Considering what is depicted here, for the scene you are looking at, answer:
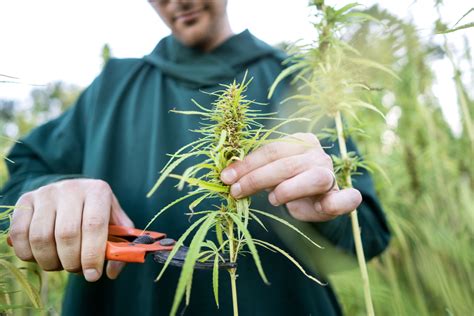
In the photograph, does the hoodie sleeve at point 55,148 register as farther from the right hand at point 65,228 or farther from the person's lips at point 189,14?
the right hand at point 65,228

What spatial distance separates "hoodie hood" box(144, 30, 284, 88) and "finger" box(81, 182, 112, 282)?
58 cm

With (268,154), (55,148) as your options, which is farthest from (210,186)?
(55,148)

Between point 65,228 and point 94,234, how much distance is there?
0.04 m

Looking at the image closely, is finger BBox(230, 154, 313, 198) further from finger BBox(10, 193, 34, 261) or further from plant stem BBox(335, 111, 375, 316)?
finger BBox(10, 193, 34, 261)

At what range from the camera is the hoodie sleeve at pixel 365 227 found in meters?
0.86

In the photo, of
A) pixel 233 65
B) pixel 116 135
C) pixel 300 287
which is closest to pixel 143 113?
pixel 116 135

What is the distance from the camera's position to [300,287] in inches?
35.5

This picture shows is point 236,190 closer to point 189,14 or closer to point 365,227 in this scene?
point 365,227

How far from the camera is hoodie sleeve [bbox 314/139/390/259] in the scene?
86 cm

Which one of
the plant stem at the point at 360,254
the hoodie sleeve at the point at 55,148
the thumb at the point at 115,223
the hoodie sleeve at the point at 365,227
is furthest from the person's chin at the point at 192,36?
the plant stem at the point at 360,254

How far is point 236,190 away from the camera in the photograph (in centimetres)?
38

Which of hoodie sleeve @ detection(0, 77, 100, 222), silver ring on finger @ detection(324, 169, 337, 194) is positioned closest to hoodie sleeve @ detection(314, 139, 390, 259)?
silver ring on finger @ detection(324, 169, 337, 194)

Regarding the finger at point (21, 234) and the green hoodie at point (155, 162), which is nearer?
the finger at point (21, 234)

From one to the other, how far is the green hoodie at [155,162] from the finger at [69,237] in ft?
0.90
